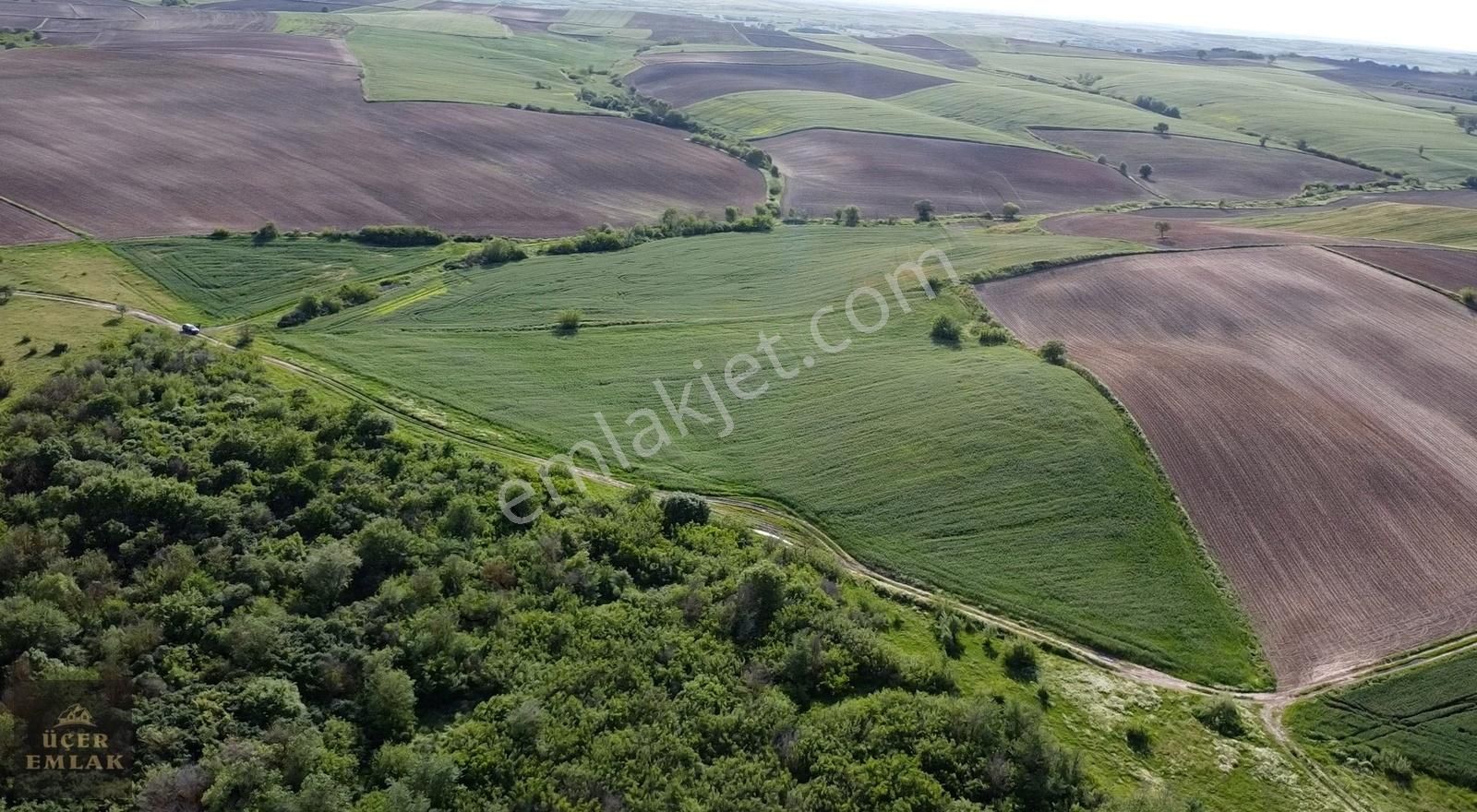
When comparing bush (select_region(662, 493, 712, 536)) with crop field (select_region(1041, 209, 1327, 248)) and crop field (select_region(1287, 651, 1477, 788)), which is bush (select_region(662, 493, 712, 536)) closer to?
crop field (select_region(1287, 651, 1477, 788))

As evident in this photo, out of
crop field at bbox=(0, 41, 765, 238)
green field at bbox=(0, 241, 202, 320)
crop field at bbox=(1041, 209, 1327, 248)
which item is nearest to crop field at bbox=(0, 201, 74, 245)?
crop field at bbox=(0, 41, 765, 238)

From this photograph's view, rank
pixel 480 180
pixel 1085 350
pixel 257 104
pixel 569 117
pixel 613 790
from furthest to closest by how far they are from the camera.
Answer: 1. pixel 569 117
2. pixel 257 104
3. pixel 480 180
4. pixel 1085 350
5. pixel 613 790

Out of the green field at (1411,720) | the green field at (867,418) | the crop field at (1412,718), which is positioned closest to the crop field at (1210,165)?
the green field at (867,418)

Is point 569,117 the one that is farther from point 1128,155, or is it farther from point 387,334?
point 1128,155

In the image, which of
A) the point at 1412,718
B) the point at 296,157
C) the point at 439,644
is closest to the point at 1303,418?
the point at 1412,718

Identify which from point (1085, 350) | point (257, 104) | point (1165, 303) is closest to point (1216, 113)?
point (1165, 303)

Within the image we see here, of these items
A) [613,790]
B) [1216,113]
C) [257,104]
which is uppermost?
[1216,113]
